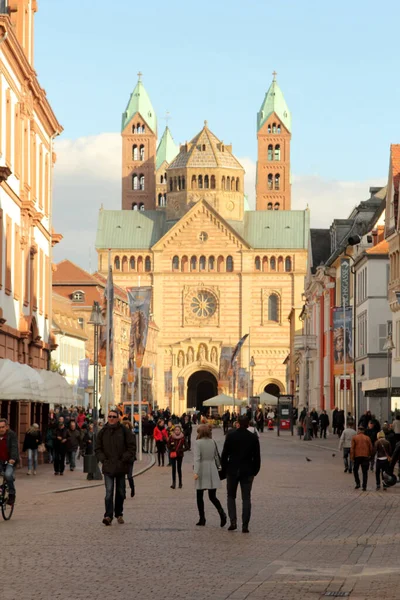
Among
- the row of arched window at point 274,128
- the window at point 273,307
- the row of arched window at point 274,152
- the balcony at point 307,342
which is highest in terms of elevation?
the row of arched window at point 274,128

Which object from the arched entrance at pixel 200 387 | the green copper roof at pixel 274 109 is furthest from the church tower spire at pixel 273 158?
the arched entrance at pixel 200 387

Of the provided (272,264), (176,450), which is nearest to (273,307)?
(272,264)

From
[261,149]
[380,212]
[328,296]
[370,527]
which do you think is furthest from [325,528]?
[261,149]

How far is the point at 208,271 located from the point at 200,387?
1149 centimetres

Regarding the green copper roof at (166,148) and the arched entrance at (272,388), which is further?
the green copper roof at (166,148)

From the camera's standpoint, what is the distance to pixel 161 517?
21.0 meters

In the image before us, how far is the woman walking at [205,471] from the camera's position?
19.5m

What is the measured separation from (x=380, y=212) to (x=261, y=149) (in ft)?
289

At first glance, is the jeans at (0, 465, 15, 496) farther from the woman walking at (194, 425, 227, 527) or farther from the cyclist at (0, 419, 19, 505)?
the woman walking at (194, 425, 227, 527)

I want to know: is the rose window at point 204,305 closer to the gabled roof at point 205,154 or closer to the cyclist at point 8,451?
the gabled roof at point 205,154

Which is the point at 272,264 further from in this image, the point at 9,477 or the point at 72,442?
the point at 9,477

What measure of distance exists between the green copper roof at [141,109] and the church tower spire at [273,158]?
12467mm

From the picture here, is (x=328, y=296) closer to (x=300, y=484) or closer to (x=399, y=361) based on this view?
(x=399, y=361)

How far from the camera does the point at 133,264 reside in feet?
454
